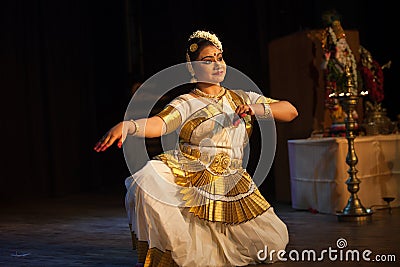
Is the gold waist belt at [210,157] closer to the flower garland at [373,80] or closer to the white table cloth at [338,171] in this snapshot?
the white table cloth at [338,171]

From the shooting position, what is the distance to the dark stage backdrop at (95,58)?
8062 mm

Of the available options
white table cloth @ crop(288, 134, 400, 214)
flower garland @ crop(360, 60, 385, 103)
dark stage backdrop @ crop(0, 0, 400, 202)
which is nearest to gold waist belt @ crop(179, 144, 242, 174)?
white table cloth @ crop(288, 134, 400, 214)

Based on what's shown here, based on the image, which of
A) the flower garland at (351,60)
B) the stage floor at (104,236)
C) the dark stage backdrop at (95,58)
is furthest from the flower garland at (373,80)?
the dark stage backdrop at (95,58)

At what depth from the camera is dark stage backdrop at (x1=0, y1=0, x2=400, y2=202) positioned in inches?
317

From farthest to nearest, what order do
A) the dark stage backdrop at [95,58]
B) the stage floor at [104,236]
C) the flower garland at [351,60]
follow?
the dark stage backdrop at [95,58] → the flower garland at [351,60] → the stage floor at [104,236]

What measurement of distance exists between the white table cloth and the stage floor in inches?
5.4

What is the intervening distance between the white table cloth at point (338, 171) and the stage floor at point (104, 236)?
0.14 metres

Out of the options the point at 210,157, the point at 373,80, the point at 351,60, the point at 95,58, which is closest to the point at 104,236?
the point at 210,157

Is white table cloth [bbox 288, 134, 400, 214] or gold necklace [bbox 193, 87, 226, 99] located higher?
gold necklace [bbox 193, 87, 226, 99]

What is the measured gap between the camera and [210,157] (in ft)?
11.3

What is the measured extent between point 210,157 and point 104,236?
1.68 m

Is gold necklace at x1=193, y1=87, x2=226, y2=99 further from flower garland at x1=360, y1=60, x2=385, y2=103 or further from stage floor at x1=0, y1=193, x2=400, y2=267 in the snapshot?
flower garland at x1=360, y1=60, x2=385, y2=103

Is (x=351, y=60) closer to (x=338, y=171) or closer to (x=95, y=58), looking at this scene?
(x=338, y=171)

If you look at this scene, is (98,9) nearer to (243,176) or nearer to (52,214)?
(52,214)
